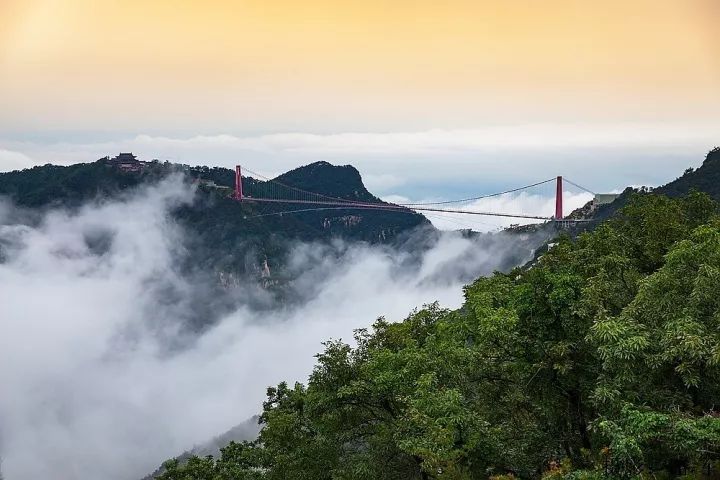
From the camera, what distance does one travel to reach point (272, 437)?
21141mm

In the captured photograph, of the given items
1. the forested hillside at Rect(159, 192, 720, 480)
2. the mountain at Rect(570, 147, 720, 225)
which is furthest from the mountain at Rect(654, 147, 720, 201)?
the forested hillside at Rect(159, 192, 720, 480)

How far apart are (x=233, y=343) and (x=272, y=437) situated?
587ft

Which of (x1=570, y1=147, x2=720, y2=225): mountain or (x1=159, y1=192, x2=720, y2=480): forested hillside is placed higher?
(x1=570, y1=147, x2=720, y2=225): mountain

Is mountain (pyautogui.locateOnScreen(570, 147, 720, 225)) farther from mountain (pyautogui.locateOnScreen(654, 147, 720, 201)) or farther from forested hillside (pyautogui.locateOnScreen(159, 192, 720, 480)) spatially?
forested hillside (pyautogui.locateOnScreen(159, 192, 720, 480))

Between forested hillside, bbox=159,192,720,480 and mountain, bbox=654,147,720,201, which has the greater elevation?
mountain, bbox=654,147,720,201

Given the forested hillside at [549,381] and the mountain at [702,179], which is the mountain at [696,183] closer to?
the mountain at [702,179]

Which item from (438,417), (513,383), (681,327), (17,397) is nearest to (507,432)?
(513,383)

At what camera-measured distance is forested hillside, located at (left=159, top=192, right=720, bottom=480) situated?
1286cm

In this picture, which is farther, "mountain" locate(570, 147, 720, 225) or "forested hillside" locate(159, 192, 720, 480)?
"mountain" locate(570, 147, 720, 225)

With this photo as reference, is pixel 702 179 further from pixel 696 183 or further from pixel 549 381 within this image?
pixel 549 381

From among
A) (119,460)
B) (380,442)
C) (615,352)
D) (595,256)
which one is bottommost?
(119,460)

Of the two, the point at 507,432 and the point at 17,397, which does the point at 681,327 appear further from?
the point at 17,397

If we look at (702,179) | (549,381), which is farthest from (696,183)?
(549,381)

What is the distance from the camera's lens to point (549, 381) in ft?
53.1
